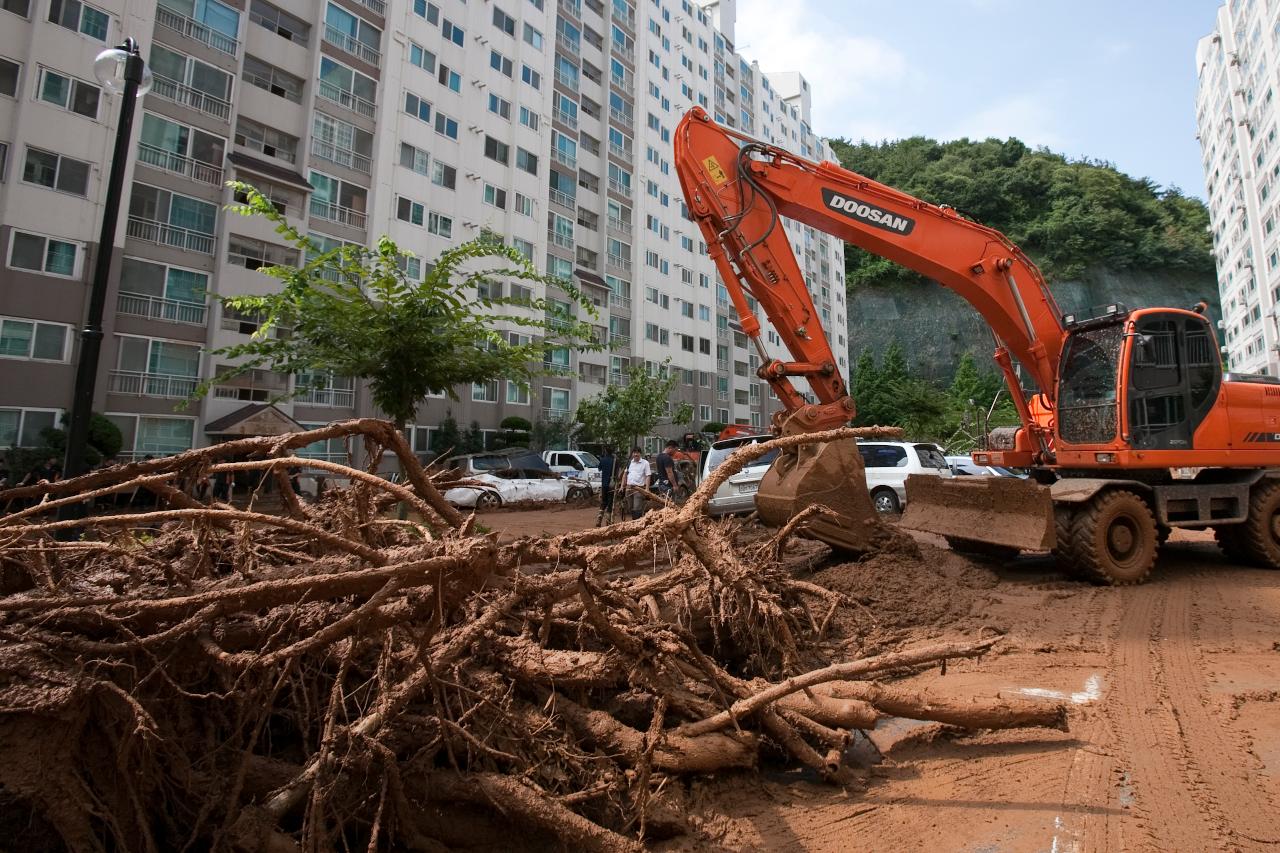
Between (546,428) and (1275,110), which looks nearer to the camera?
(546,428)

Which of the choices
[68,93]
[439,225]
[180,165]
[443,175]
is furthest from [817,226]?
[443,175]

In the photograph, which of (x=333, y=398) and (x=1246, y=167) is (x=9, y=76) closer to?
(x=333, y=398)

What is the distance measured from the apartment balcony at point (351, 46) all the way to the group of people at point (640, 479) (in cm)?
2300

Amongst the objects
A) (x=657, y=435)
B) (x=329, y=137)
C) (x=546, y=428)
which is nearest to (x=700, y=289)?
(x=657, y=435)

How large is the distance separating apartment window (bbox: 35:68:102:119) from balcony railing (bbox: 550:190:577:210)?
70.3 feet

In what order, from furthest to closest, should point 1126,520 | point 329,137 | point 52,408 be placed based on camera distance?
point 329,137 < point 52,408 < point 1126,520

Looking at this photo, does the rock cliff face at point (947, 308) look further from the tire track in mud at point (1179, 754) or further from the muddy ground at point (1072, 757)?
the tire track in mud at point (1179, 754)

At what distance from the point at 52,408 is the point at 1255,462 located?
26916 mm

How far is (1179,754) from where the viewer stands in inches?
136

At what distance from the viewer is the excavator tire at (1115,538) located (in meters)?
7.11

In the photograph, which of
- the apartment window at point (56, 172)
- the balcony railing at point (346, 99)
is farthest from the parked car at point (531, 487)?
the balcony railing at point (346, 99)

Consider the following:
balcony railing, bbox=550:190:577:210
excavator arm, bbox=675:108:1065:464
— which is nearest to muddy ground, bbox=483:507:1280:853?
excavator arm, bbox=675:108:1065:464

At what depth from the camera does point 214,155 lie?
74.8 ft

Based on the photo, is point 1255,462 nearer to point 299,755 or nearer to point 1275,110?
point 299,755
